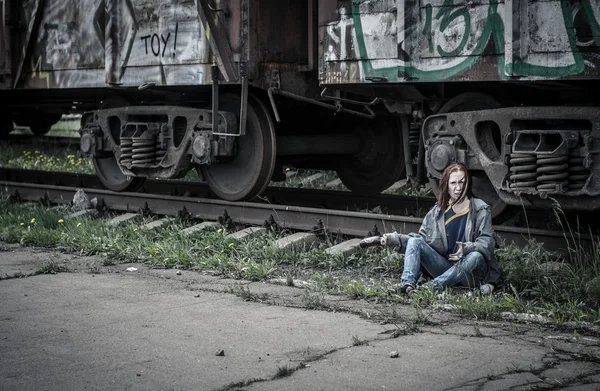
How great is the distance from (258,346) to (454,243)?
79.4 inches

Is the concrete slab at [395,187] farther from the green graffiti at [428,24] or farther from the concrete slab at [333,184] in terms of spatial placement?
the green graffiti at [428,24]

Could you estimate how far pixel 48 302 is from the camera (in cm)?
634

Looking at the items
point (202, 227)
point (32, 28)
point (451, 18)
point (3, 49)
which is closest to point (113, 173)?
point (32, 28)

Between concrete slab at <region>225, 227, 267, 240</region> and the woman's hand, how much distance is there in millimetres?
2620

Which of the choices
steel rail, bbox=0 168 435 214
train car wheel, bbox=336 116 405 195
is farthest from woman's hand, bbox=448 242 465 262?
train car wheel, bbox=336 116 405 195

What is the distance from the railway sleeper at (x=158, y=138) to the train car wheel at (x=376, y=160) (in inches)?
71.8

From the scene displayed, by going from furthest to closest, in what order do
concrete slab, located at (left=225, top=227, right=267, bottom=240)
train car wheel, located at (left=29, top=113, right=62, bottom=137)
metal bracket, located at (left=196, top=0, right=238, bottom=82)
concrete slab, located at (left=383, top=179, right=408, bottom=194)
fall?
train car wheel, located at (left=29, top=113, right=62, bottom=137), concrete slab, located at (left=383, top=179, right=408, bottom=194), metal bracket, located at (left=196, top=0, right=238, bottom=82), concrete slab, located at (left=225, top=227, right=267, bottom=240)

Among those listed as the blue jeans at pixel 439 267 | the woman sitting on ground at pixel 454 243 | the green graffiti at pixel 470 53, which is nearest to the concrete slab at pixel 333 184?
the green graffiti at pixel 470 53

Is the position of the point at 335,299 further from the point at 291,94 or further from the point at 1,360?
the point at 291,94

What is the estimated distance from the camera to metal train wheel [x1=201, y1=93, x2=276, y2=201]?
9367mm

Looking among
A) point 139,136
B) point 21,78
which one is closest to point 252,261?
point 139,136

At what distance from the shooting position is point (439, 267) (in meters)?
6.38

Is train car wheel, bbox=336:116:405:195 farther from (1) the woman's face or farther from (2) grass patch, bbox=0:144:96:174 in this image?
(2) grass patch, bbox=0:144:96:174

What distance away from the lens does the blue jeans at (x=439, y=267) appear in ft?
20.2
